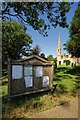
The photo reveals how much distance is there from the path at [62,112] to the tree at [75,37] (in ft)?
68.3

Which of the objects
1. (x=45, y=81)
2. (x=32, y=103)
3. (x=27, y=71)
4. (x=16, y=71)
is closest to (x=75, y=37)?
(x=45, y=81)

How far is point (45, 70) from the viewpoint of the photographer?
9.16 metres

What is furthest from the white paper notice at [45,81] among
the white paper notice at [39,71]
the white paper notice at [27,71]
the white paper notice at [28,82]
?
the white paper notice at [27,71]

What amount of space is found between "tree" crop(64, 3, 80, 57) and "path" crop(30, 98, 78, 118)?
2081 cm

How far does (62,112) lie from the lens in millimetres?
6238

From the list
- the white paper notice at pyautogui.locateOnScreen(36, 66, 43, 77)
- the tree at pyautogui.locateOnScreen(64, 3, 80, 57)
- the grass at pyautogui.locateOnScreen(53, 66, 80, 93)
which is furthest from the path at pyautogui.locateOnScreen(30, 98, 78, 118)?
the tree at pyautogui.locateOnScreen(64, 3, 80, 57)

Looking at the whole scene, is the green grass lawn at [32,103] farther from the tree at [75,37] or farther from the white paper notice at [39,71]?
the tree at [75,37]

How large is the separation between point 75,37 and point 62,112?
22317 millimetres

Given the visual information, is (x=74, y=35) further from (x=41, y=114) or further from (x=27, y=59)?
(x=41, y=114)

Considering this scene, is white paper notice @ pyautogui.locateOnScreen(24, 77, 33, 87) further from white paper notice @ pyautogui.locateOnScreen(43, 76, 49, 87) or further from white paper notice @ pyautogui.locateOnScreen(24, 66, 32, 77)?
white paper notice @ pyautogui.locateOnScreen(43, 76, 49, 87)

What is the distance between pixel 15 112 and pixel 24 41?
3839cm

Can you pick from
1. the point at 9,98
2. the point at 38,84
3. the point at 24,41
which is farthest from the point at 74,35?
the point at 9,98

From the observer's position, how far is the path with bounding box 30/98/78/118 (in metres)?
5.88

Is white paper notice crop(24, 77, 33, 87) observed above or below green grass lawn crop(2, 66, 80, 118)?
above
